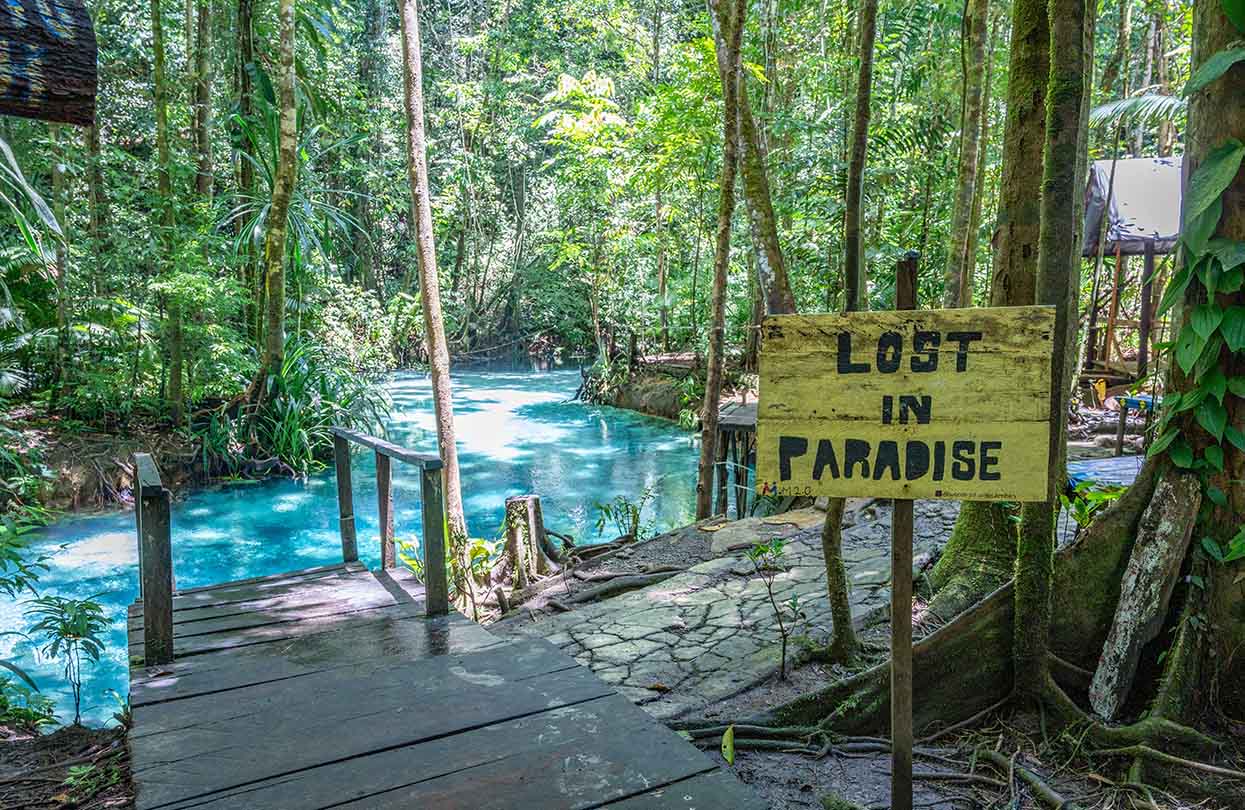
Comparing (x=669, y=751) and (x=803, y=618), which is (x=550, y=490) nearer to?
(x=803, y=618)

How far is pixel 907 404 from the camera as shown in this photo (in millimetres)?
2080

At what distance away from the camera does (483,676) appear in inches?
118

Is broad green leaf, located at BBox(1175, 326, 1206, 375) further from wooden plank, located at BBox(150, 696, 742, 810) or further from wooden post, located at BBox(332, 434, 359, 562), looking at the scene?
wooden post, located at BBox(332, 434, 359, 562)

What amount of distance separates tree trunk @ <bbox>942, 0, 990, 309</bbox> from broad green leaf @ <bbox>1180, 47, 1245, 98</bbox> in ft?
11.4

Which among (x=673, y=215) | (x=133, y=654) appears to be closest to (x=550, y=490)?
(x=673, y=215)

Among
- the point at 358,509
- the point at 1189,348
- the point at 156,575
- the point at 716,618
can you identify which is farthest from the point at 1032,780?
the point at 358,509

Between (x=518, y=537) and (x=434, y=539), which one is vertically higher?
(x=434, y=539)

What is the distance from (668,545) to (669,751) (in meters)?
4.32

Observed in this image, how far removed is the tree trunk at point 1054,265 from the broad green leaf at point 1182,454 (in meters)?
0.36

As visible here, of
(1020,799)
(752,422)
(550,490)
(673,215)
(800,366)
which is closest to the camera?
(800,366)

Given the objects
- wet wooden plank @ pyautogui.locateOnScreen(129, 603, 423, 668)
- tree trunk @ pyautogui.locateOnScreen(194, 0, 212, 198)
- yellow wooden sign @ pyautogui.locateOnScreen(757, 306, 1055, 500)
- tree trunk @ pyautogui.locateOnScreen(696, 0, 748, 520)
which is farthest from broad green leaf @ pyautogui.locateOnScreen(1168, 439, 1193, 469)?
tree trunk @ pyautogui.locateOnScreen(194, 0, 212, 198)

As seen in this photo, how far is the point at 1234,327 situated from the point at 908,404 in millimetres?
1510

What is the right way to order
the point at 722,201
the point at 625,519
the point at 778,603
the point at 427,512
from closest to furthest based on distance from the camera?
1. the point at 427,512
2. the point at 778,603
3. the point at 722,201
4. the point at 625,519

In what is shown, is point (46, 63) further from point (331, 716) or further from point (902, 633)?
point (902, 633)
